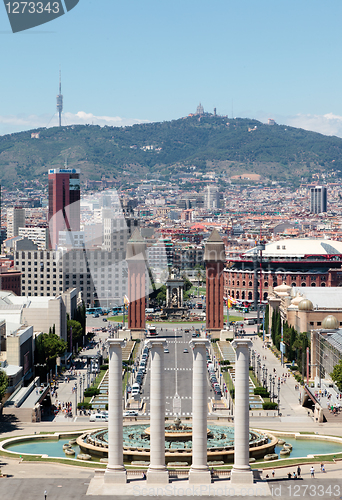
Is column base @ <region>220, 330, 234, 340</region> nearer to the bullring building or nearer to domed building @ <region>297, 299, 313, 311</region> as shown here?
domed building @ <region>297, 299, 313, 311</region>

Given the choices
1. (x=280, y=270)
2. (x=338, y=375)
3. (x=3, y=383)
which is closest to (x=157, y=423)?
Result: (x=3, y=383)

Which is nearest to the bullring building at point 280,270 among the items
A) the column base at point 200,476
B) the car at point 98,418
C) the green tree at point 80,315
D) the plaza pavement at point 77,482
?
the green tree at point 80,315

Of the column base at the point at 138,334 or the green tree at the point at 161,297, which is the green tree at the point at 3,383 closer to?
the column base at the point at 138,334

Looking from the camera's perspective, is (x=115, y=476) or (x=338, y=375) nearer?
(x=115, y=476)

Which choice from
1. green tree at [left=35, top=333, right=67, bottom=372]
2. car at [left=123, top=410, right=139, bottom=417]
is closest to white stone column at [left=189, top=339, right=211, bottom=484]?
car at [left=123, top=410, right=139, bottom=417]

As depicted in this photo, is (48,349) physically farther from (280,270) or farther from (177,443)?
(280,270)

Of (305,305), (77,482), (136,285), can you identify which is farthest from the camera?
(136,285)
